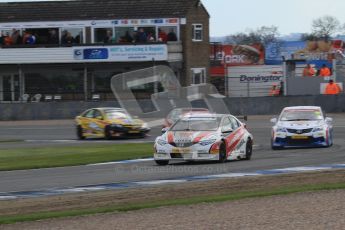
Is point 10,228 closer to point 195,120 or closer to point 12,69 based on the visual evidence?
point 195,120

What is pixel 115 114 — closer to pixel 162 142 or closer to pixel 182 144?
pixel 162 142

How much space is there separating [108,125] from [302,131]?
33.6ft

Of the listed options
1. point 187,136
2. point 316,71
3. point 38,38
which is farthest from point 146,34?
point 187,136

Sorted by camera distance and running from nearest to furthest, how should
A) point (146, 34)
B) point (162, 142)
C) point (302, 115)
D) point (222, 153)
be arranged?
point (162, 142)
point (222, 153)
point (302, 115)
point (146, 34)

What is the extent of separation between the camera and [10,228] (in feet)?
35.7

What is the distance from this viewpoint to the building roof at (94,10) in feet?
167

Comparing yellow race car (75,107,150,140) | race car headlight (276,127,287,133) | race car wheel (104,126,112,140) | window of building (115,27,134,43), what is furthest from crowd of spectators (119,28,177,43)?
race car headlight (276,127,287,133)

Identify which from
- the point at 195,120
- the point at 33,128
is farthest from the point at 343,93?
the point at 195,120

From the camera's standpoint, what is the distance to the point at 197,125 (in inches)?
835

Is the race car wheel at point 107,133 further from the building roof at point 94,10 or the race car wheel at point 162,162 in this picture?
the building roof at point 94,10

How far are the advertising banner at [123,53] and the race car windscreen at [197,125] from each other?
1111 inches

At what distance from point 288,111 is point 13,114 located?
23438 millimetres

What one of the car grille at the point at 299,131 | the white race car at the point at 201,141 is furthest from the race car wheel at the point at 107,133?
the white race car at the point at 201,141

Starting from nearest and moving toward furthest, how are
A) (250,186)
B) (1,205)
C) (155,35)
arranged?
1. (1,205)
2. (250,186)
3. (155,35)
